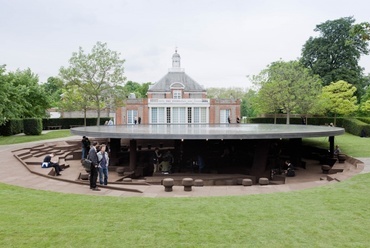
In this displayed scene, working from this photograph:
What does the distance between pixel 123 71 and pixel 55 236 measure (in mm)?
31814

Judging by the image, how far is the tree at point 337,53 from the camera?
51375 mm

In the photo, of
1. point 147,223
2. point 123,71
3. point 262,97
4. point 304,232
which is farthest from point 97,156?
point 262,97

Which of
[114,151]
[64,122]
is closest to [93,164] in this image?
[114,151]

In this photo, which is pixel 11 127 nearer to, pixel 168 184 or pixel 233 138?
pixel 233 138

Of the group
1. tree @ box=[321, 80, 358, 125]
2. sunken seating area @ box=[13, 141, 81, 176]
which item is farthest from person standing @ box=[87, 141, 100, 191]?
tree @ box=[321, 80, 358, 125]

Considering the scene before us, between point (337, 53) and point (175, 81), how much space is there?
2757cm

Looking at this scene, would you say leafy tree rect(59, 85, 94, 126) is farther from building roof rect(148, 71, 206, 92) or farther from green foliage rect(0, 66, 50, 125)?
building roof rect(148, 71, 206, 92)

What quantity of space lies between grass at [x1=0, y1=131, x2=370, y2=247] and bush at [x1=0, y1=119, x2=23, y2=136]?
28025 millimetres

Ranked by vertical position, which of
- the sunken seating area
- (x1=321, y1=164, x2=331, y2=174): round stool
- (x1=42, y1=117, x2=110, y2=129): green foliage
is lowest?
(x1=321, y1=164, x2=331, y2=174): round stool

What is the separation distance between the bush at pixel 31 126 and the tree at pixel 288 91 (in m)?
26.7

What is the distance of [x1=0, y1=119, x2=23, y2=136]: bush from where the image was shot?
3492 centimetres

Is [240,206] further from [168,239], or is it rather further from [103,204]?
[103,204]

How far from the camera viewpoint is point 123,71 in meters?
37.0

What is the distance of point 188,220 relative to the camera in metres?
7.60
